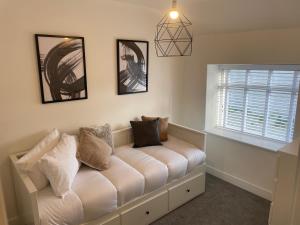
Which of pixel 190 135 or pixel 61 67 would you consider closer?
pixel 61 67

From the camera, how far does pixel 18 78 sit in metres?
2.23

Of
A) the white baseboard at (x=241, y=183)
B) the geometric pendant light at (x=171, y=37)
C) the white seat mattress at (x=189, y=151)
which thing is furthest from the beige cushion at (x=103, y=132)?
the white baseboard at (x=241, y=183)

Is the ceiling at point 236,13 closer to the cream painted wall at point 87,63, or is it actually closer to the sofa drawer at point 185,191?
the cream painted wall at point 87,63

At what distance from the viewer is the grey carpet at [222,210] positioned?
249cm

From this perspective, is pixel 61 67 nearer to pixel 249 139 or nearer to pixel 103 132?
pixel 103 132

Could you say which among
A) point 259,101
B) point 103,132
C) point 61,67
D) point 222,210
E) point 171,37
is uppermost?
point 171,37

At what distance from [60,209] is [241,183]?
7.78ft

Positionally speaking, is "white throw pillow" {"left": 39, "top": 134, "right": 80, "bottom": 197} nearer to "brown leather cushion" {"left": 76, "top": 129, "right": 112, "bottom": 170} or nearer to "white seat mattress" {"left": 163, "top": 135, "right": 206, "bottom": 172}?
"brown leather cushion" {"left": 76, "top": 129, "right": 112, "bottom": 170}

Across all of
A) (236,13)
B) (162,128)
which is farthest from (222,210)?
(236,13)

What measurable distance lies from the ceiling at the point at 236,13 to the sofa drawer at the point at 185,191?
1.91 meters

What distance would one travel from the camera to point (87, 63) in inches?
105

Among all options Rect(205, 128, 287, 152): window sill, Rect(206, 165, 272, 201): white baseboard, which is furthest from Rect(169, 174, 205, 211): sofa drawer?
Rect(205, 128, 287, 152): window sill

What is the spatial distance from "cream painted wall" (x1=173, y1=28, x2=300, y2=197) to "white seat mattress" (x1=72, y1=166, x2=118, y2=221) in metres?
→ 1.87

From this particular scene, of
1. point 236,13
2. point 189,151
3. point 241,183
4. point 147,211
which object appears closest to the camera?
point 147,211
